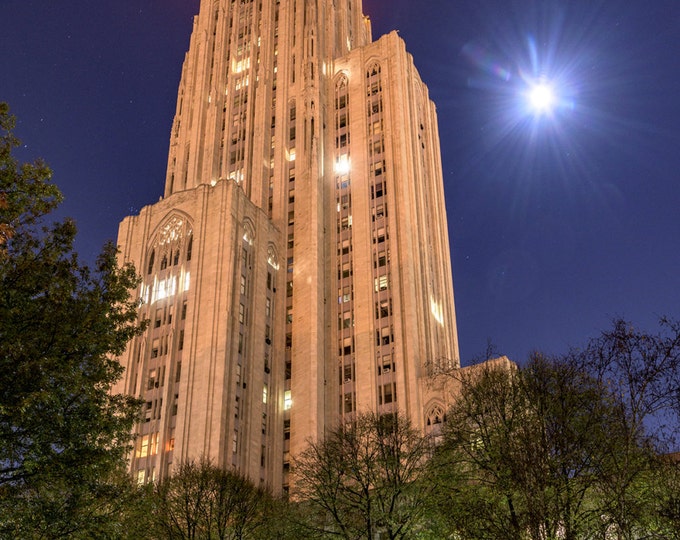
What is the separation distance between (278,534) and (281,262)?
60.9 meters

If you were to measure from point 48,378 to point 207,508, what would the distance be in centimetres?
3201

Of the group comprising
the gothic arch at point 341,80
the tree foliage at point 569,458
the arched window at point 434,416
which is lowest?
the tree foliage at point 569,458

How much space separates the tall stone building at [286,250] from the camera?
8662 centimetres

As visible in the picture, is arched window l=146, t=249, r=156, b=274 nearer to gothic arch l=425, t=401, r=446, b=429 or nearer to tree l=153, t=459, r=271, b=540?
gothic arch l=425, t=401, r=446, b=429

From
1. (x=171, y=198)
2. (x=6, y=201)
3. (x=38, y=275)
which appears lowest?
(x=38, y=275)

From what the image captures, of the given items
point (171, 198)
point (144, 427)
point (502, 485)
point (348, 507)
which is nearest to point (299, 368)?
point (144, 427)

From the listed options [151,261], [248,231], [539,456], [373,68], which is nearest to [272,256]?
[248,231]

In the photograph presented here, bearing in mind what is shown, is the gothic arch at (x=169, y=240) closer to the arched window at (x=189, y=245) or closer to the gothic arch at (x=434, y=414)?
the arched window at (x=189, y=245)

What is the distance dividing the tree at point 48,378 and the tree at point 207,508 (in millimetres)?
23753

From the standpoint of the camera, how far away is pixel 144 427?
8412cm

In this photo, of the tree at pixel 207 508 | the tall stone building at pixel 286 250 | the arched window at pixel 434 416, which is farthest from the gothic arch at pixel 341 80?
the tree at pixel 207 508

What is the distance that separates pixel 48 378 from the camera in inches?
1009

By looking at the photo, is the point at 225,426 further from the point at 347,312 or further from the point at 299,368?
the point at 347,312

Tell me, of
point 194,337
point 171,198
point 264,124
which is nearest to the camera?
point 194,337
